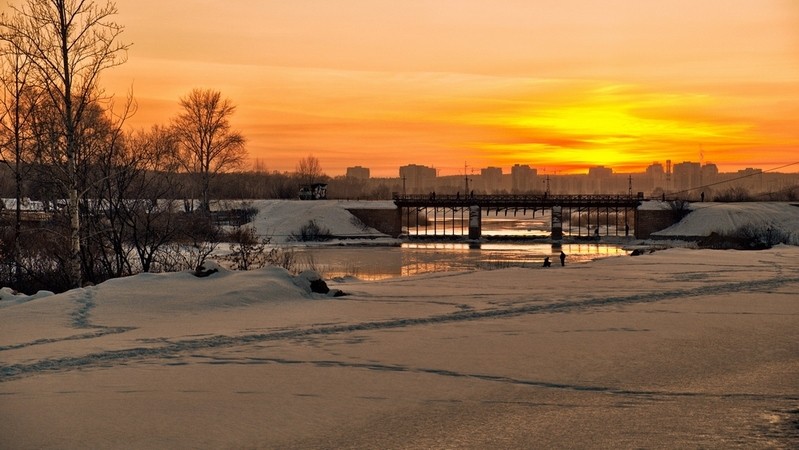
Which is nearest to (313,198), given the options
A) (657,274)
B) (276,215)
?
(276,215)

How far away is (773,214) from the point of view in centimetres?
9050

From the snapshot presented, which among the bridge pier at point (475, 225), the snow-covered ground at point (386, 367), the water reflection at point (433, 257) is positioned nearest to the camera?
the snow-covered ground at point (386, 367)

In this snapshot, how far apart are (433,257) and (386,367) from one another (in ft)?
164

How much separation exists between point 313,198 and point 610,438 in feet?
356

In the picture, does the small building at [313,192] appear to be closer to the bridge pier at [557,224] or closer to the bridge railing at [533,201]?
the bridge railing at [533,201]

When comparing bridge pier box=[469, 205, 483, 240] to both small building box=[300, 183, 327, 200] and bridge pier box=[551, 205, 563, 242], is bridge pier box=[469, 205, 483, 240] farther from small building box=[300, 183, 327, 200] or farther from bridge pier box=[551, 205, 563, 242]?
small building box=[300, 183, 327, 200]

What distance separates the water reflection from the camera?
164 feet

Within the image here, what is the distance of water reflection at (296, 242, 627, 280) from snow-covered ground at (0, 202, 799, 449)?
77.1 ft

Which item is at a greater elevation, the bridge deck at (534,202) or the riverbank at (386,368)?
the bridge deck at (534,202)

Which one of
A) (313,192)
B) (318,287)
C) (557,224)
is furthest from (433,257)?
(313,192)

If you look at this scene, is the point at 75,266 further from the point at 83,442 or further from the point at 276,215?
the point at 276,215

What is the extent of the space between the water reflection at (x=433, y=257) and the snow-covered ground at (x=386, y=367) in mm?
23486

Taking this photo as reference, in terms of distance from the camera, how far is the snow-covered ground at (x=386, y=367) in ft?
31.8

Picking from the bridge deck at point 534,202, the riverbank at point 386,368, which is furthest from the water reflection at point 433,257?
the riverbank at point 386,368
